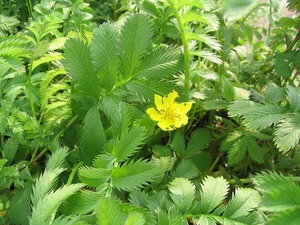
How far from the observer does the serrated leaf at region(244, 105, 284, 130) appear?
3.34 ft

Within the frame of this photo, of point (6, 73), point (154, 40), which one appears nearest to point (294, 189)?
point (154, 40)

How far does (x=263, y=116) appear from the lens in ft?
3.40

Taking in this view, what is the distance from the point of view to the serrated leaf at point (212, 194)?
0.89 m

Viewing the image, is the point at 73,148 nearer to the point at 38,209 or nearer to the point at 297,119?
the point at 38,209

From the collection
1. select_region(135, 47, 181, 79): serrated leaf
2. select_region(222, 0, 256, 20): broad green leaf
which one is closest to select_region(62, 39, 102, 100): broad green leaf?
select_region(135, 47, 181, 79): serrated leaf

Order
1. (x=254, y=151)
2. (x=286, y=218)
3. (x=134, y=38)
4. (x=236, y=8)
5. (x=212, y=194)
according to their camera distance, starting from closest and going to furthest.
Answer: (x=236, y=8), (x=286, y=218), (x=212, y=194), (x=134, y=38), (x=254, y=151)

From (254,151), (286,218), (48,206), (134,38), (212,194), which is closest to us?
(286,218)

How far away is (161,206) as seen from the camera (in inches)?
36.1

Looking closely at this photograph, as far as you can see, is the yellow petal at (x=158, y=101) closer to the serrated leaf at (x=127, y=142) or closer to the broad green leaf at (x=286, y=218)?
the serrated leaf at (x=127, y=142)

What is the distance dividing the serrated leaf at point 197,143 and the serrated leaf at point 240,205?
291 mm

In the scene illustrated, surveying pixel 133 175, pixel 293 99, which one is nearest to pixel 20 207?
pixel 133 175

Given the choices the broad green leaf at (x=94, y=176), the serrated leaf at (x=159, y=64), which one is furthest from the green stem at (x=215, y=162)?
the broad green leaf at (x=94, y=176)

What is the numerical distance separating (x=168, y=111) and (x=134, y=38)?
199 millimetres

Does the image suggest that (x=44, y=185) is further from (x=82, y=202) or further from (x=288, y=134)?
(x=288, y=134)
